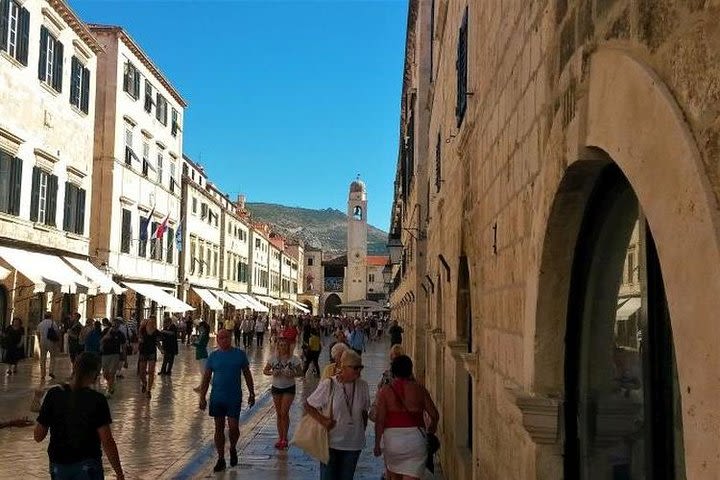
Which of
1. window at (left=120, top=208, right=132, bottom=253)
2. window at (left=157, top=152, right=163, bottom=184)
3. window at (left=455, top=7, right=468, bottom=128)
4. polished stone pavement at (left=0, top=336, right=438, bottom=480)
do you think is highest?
window at (left=157, top=152, right=163, bottom=184)

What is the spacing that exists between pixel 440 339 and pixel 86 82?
22.2 metres

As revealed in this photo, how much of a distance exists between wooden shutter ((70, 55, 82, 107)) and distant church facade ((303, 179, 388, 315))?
2675 inches

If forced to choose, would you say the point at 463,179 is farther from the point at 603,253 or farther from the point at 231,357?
the point at 603,253

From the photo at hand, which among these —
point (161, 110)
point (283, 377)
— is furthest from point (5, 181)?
point (161, 110)

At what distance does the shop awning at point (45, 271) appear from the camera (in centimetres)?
2105

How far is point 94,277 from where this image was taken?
26969mm

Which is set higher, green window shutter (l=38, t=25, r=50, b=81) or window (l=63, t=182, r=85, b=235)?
green window shutter (l=38, t=25, r=50, b=81)

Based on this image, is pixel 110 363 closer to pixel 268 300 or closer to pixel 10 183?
pixel 10 183

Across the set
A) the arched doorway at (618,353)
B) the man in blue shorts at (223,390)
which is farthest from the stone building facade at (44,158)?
the arched doorway at (618,353)

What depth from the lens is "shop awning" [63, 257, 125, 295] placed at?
26328mm

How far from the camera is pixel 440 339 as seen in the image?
35.2ft

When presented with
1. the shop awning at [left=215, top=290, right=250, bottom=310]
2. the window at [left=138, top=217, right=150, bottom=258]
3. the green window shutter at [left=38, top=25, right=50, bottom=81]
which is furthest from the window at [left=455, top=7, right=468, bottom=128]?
→ the shop awning at [left=215, top=290, right=250, bottom=310]

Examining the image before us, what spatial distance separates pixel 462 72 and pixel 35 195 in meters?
19.6

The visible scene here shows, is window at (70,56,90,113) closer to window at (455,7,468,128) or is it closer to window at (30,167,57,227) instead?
window at (30,167,57,227)
